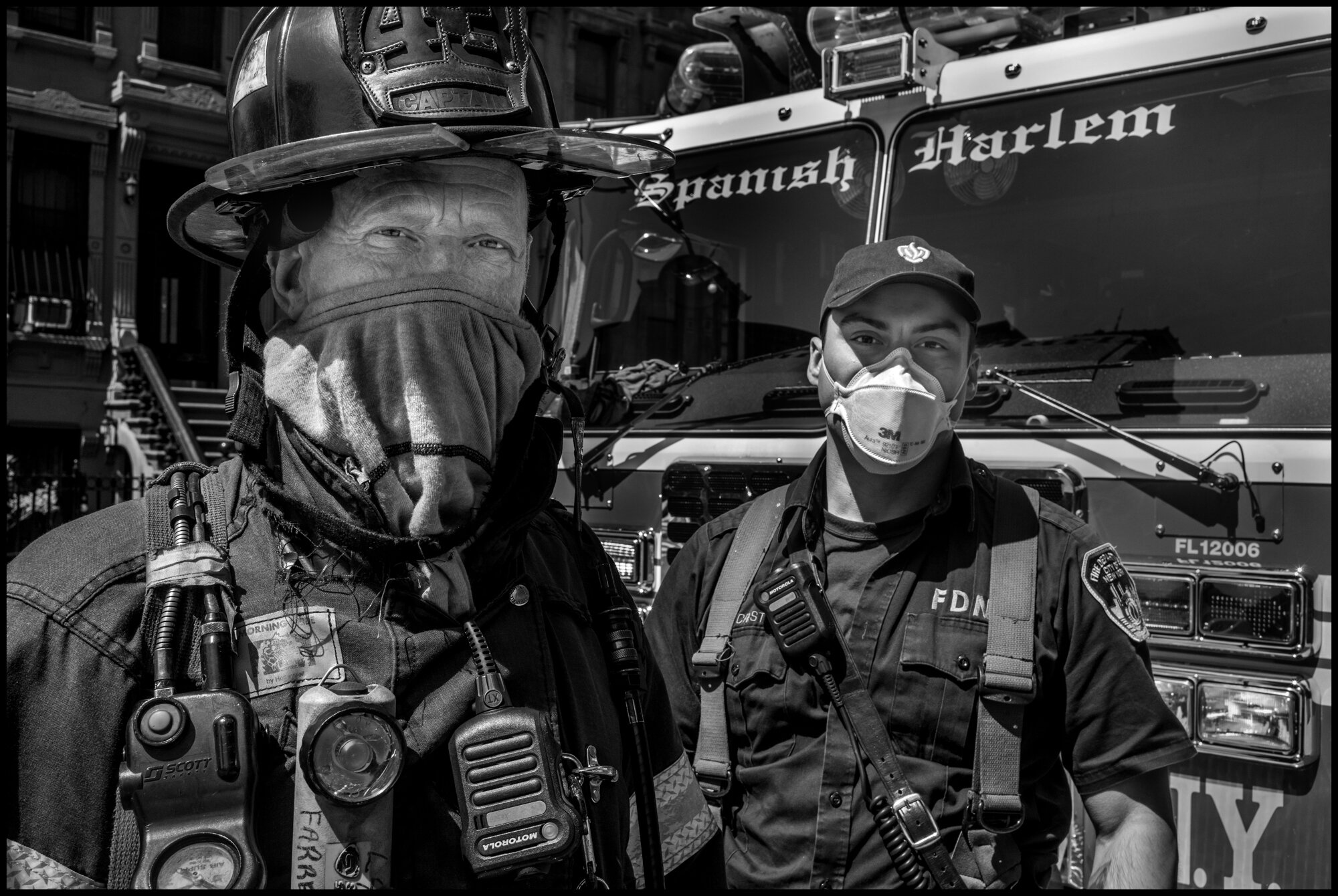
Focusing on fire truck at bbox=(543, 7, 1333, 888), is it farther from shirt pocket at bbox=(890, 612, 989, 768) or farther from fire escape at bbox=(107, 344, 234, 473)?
fire escape at bbox=(107, 344, 234, 473)

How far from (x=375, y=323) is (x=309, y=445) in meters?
0.19

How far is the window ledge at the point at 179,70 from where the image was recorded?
18.5m

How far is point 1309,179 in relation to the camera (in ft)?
11.1

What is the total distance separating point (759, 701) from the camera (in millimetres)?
2562

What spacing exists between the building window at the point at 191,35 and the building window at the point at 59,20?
1.11 metres

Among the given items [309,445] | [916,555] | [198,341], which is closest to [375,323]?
[309,445]

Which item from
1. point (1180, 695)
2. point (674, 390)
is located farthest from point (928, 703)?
point (674, 390)

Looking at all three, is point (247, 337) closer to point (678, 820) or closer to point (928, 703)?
point (678, 820)

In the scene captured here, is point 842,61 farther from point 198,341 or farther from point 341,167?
point 198,341

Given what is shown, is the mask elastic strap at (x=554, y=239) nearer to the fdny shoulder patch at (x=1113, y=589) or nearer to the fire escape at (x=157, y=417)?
the fdny shoulder patch at (x=1113, y=589)

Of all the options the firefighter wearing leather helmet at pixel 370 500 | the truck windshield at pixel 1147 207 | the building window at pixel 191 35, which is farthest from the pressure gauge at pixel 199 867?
the building window at pixel 191 35

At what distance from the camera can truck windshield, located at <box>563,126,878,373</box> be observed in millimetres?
4285

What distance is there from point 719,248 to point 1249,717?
98.0 inches

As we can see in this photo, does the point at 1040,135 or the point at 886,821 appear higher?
the point at 1040,135
